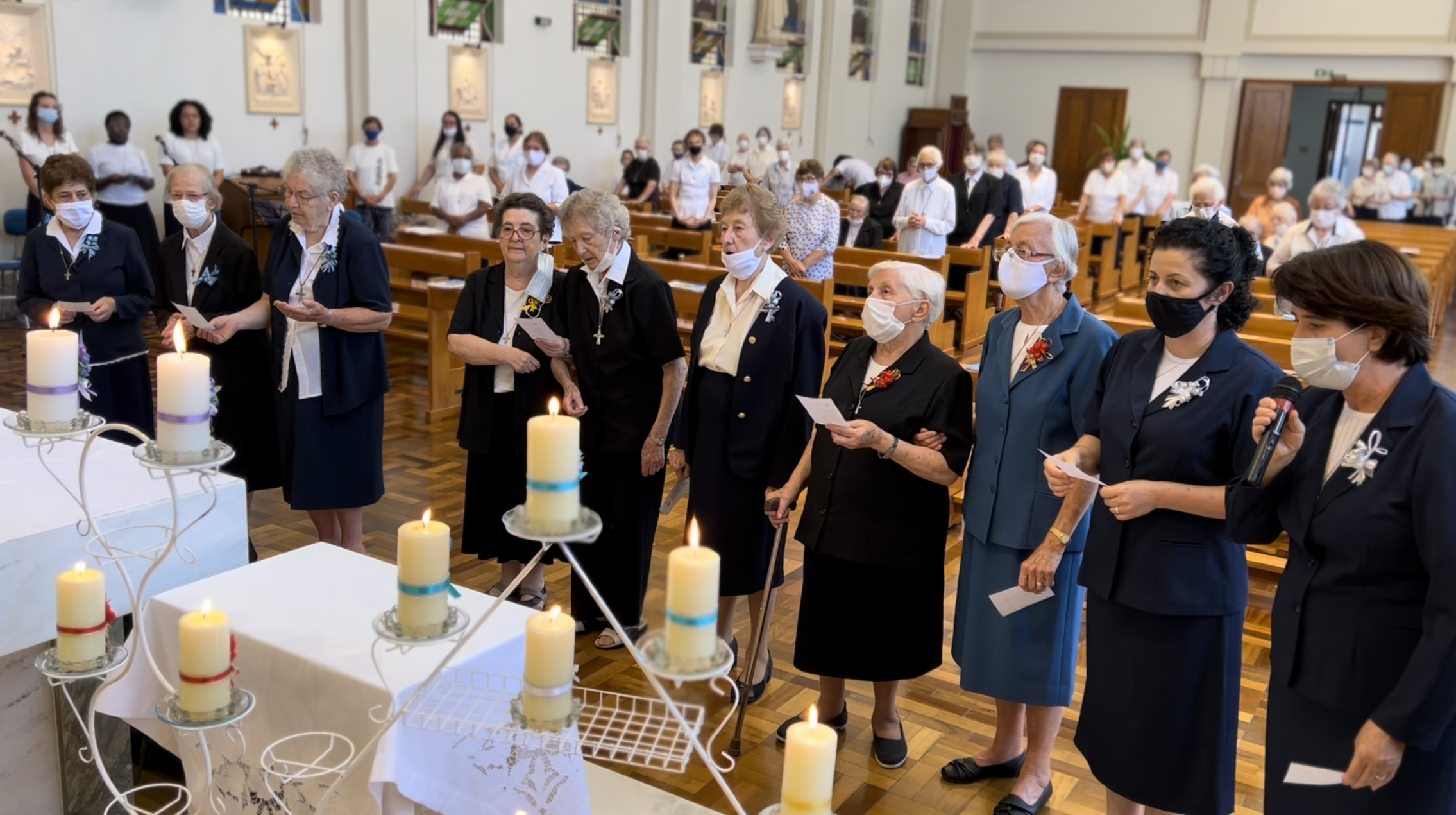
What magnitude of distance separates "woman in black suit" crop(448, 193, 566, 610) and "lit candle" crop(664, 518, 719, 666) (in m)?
2.54

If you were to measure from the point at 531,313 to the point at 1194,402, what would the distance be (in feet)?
7.22

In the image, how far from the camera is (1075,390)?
111 inches

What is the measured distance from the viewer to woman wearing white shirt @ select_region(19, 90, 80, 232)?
8938 mm

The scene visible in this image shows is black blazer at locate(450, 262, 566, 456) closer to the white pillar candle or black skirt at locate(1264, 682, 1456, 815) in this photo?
the white pillar candle

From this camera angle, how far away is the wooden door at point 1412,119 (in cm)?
1736

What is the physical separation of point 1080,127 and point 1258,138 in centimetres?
283

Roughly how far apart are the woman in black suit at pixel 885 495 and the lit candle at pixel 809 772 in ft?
5.06

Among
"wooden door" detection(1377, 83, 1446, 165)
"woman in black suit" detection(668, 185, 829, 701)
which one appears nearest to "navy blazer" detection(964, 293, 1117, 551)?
"woman in black suit" detection(668, 185, 829, 701)

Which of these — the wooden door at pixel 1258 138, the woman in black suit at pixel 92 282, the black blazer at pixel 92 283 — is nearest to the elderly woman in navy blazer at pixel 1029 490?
the woman in black suit at pixel 92 282

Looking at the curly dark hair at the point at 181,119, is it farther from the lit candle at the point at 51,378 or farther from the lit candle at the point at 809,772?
the lit candle at the point at 809,772

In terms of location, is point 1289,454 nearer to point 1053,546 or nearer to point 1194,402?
point 1194,402

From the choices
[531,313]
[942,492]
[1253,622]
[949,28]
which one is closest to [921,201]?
[1253,622]

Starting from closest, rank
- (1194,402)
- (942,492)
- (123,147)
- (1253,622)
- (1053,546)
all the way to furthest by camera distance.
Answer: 1. (1194,402)
2. (1053,546)
3. (942,492)
4. (1253,622)
5. (123,147)

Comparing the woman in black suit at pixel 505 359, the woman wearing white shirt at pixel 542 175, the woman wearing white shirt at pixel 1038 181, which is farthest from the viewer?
the woman wearing white shirt at pixel 1038 181
